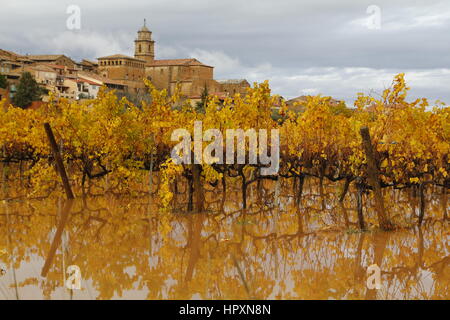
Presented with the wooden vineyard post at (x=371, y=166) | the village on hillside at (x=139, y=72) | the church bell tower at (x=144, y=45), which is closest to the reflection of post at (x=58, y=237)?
the wooden vineyard post at (x=371, y=166)

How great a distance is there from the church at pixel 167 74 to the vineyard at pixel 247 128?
97254mm

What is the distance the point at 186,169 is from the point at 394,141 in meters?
6.38

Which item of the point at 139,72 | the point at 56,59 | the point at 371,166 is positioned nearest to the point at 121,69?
the point at 139,72

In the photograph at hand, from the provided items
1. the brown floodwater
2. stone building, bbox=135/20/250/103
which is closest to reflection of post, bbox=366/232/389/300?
the brown floodwater

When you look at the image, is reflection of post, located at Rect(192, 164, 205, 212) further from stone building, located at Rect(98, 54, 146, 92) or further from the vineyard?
stone building, located at Rect(98, 54, 146, 92)

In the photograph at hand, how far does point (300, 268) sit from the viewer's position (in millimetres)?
11516

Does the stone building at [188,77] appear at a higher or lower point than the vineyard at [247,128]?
higher

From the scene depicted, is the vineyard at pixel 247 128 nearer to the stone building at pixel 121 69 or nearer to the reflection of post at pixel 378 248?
the reflection of post at pixel 378 248

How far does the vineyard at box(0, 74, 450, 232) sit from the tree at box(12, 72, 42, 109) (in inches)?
1943

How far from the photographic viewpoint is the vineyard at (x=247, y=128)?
16531 mm

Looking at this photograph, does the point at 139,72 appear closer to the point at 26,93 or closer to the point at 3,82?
the point at 3,82
